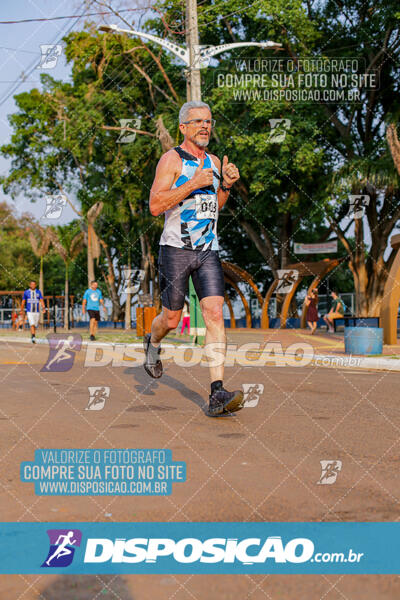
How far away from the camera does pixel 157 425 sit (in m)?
4.88

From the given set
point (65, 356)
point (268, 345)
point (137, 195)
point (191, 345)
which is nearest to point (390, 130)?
point (268, 345)

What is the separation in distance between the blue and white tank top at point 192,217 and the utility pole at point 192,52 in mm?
10885

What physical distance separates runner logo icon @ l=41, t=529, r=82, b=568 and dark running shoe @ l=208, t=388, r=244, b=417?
247 cm

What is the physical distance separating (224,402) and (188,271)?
1.05 metres

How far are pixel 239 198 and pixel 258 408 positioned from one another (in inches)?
916

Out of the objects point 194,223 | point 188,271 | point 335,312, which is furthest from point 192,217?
point 335,312

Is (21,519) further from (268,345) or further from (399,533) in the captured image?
(268,345)

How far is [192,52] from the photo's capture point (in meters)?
16.1

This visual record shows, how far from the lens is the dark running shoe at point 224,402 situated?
5023mm

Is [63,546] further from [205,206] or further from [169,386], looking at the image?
[169,386]

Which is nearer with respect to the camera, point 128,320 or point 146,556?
point 146,556

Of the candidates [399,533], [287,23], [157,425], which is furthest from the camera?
[287,23]

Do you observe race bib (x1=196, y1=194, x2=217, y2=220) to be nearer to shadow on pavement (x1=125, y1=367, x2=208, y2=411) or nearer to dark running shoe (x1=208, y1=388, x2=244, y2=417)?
dark running shoe (x1=208, y1=388, x2=244, y2=417)

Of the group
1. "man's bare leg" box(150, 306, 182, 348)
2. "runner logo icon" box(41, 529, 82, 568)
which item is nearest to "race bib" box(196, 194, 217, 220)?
"man's bare leg" box(150, 306, 182, 348)
